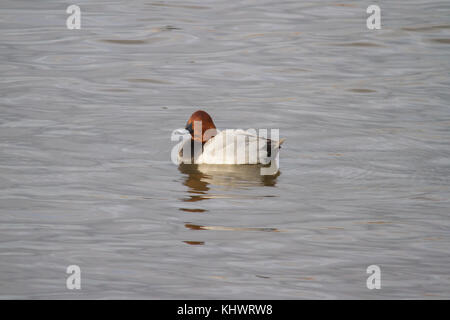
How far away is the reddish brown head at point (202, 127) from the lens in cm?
A: 1034

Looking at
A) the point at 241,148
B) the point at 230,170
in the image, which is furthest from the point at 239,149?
the point at 230,170

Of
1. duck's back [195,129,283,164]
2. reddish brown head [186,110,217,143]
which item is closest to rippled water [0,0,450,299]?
duck's back [195,129,283,164]

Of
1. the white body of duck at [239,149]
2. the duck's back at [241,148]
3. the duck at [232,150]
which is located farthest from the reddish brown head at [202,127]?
the duck's back at [241,148]

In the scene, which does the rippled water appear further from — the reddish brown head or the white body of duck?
the reddish brown head

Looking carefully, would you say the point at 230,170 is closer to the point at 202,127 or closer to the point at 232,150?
the point at 232,150

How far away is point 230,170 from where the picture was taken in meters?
9.90

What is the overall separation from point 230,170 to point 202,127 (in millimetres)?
768

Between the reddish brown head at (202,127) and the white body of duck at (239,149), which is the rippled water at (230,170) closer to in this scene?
the white body of duck at (239,149)

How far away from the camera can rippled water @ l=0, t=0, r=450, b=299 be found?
6.92 metres

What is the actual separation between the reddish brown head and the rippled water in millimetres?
489

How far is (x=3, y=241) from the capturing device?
7.43 m

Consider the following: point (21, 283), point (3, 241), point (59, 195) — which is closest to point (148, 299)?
point (21, 283)

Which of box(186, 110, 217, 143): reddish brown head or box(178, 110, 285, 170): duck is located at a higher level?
box(186, 110, 217, 143): reddish brown head

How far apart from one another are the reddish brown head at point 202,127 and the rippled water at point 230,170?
49cm
